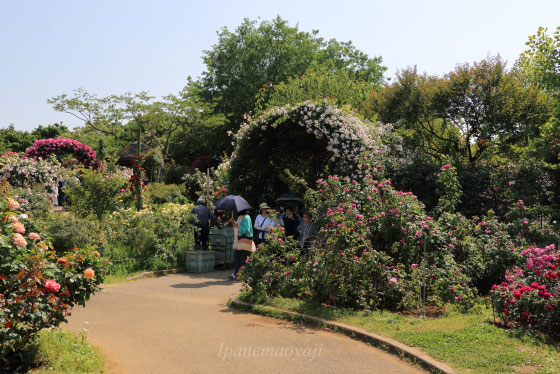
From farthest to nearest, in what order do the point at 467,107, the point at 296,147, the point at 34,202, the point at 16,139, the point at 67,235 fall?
1. the point at 16,139
2. the point at 467,107
3. the point at 34,202
4. the point at 296,147
5. the point at 67,235

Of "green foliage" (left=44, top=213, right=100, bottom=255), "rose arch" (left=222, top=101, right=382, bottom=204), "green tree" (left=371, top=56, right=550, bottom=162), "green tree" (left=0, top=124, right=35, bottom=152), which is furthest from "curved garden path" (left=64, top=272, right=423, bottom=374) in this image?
"green tree" (left=0, top=124, right=35, bottom=152)

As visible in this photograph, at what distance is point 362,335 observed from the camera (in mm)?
6203

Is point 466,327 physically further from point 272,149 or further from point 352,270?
point 272,149

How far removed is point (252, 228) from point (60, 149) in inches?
744

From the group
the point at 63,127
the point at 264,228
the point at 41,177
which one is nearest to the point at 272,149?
the point at 264,228

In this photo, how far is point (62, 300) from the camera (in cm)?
483

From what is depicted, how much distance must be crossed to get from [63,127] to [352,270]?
189 ft

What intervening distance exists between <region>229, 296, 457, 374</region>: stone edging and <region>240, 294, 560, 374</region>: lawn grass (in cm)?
11

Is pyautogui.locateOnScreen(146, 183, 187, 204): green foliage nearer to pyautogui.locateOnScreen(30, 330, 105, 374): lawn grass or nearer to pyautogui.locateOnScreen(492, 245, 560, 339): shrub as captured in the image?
pyautogui.locateOnScreen(30, 330, 105, 374): lawn grass

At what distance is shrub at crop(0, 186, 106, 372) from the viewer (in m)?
4.25

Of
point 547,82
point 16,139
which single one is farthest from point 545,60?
point 16,139

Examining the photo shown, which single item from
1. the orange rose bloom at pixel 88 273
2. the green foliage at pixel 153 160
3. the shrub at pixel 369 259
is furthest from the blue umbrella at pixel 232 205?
the green foliage at pixel 153 160

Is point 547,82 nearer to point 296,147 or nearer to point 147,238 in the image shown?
point 296,147

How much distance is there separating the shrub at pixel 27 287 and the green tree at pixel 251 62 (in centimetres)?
2976
